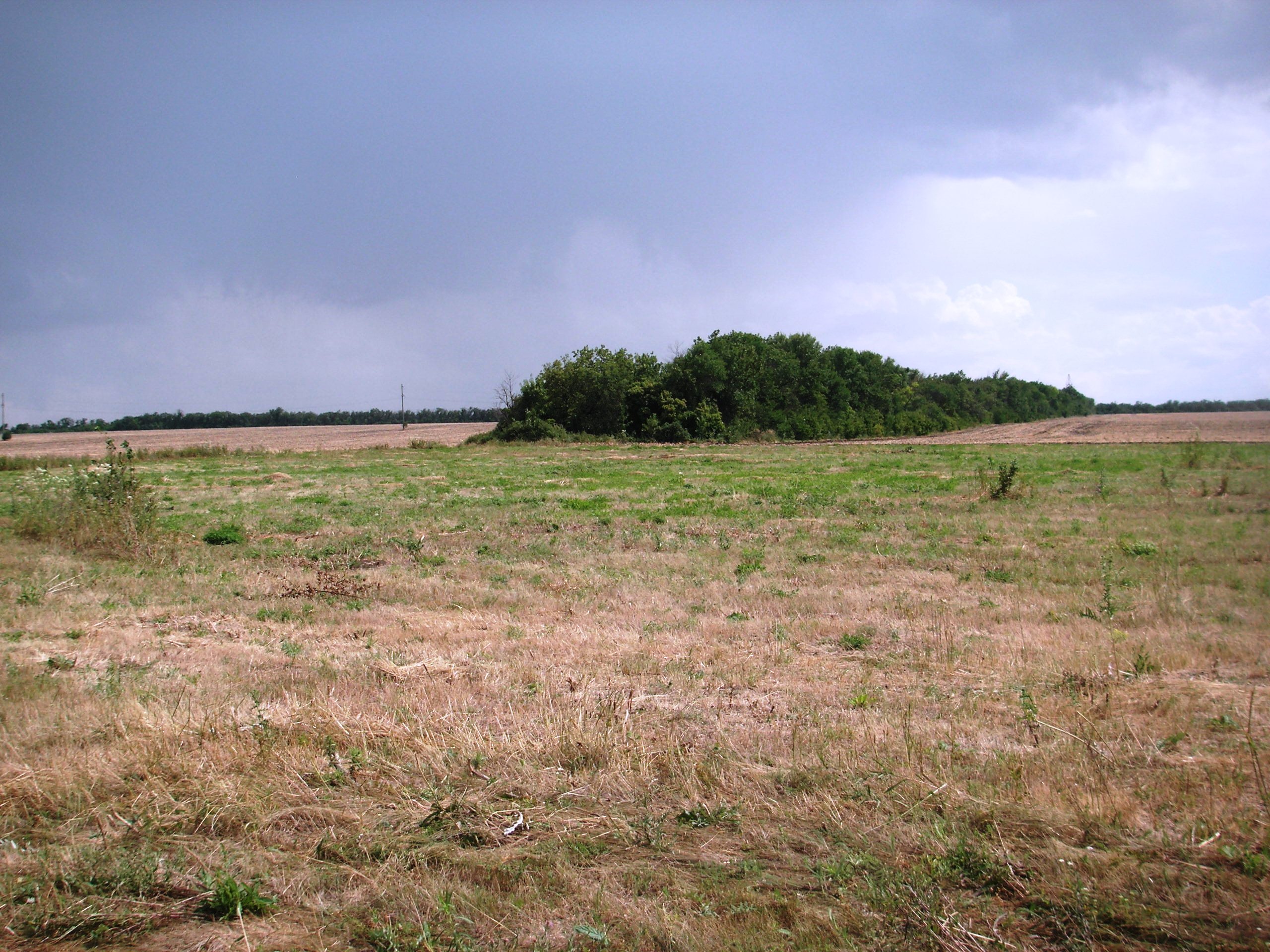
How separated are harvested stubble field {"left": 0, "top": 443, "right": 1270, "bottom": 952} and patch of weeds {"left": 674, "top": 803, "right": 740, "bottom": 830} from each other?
Result: 2 cm

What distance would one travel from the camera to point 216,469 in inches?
1441

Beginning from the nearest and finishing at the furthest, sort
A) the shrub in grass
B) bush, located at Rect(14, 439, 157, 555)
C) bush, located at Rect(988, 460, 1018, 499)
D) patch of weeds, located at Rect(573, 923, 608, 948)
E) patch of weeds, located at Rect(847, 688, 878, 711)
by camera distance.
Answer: patch of weeds, located at Rect(573, 923, 608, 948), patch of weeds, located at Rect(847, 688, 878, 711), bush, located at Rect(14, 439, 157, 555), the shrub in grass, bush, located at Rect(988, 460, 1018, 499)

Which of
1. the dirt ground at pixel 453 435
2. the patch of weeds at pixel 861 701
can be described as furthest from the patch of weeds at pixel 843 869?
the dirt ground at pixel 453 435

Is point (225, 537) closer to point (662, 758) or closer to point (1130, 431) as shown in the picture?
point (662, 758)

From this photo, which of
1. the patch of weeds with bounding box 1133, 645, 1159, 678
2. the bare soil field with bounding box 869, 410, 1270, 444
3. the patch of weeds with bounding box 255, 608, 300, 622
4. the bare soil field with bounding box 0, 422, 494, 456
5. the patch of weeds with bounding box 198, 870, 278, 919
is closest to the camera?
the patch of weeds with bounding box 198, 870, 278, 919

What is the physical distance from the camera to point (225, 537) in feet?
47.8

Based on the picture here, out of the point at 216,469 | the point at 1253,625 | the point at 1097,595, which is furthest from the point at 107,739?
the point at 216,469

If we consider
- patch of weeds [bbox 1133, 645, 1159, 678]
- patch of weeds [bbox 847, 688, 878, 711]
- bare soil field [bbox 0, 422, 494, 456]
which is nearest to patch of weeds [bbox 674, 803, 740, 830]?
patch of weeds [bbox 847, 688, 878, 711]

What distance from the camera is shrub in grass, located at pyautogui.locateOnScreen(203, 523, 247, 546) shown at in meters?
14.3

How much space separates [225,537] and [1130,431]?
119 ft

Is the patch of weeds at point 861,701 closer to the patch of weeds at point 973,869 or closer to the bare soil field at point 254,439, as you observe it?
the patch of weeds at point 973,869

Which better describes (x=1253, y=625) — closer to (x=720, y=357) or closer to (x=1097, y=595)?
(x=1097, y=595)

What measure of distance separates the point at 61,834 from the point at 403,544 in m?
9.99

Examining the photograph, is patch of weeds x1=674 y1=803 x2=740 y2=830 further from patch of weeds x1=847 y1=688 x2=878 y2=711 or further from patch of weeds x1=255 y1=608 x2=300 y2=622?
patch of weeds x1=255 y1=608 x2=300 y2=622
